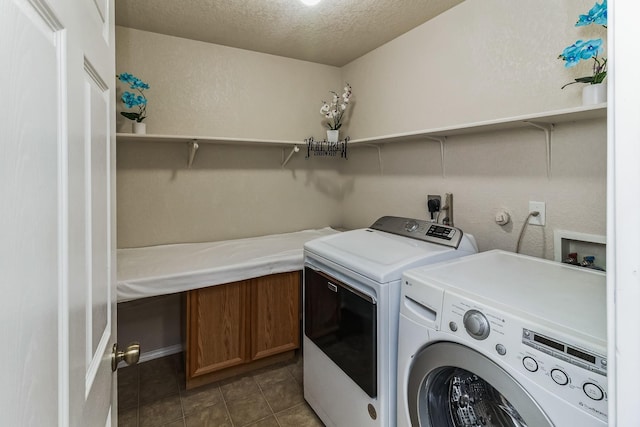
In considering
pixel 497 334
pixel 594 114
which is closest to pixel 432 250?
pixel 497 334

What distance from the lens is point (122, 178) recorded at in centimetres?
225

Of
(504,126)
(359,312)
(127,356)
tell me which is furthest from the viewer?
(504,126)

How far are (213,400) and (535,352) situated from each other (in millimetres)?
1862

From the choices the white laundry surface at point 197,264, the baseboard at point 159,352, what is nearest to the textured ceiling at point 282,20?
the white laundry surface at point 197,264

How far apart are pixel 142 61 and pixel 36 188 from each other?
2.39 meters

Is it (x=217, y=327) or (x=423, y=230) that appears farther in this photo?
(x=217, y=327)

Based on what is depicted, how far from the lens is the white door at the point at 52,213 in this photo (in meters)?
0.29

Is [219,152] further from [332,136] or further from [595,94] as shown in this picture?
[595,94]

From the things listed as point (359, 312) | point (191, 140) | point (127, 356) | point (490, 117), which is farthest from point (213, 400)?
point (490, 117)

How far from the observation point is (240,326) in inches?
83.3

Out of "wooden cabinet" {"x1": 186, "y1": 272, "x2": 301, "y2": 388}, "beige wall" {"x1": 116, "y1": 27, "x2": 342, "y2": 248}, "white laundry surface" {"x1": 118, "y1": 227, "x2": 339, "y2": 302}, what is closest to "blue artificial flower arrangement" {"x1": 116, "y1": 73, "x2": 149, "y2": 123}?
"beige wall" {"x1": 116, "y1": 27, "x2": 342, "y2": 248}

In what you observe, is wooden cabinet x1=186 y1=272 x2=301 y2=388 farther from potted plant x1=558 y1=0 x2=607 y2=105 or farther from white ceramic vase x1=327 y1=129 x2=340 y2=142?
potted plant x1=558 y1=0 x2=607 y2=105

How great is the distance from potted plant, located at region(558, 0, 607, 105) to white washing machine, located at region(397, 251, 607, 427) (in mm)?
718

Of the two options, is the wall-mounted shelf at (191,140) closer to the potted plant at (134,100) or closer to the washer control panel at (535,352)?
the potted plant at (134,100)
